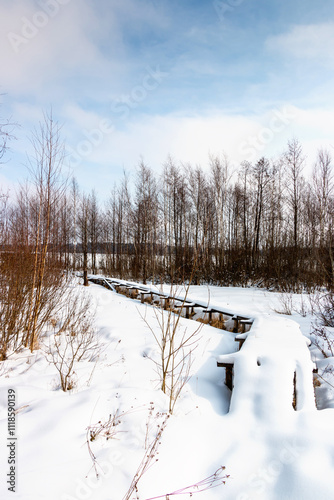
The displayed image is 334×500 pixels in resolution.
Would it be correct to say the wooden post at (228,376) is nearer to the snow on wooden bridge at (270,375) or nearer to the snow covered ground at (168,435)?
the snow on wooden bridge at (270,375)

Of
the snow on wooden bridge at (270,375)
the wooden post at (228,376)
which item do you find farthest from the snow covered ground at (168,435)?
the wooden post at (228,376)

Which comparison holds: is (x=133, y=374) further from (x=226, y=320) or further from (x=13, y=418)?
(x=226, y=320)

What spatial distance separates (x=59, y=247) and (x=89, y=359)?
241cm

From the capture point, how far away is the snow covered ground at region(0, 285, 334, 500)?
6.41 ft

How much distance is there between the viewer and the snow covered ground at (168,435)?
1.95 m

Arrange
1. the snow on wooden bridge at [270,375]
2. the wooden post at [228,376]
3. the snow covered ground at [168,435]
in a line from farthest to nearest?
the wooden post at [228,376] < the snow on wooden bridge at [270,375] < the snow covered ground at [168,435]

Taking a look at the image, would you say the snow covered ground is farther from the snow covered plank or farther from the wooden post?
the wooden post

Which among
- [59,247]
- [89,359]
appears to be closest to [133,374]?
[89,359]

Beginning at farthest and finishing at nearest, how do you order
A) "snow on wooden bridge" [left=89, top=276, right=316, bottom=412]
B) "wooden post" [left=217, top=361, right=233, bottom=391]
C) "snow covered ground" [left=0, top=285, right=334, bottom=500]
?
"wooden post" [left=217, top=361, right=233, bottom=391] < "snow on wooden bridge" [left=89, top=276, right=316, bottom=412] < "snow covered ground" [left=0, top=285, right=334, bottom=500]

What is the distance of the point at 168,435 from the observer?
8.34ft

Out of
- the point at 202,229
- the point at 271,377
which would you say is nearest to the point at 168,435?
the point at 271,377

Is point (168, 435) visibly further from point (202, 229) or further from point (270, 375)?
point (202, 229)

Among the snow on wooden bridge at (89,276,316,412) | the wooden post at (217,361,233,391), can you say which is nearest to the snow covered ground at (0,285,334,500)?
the snow on wooden bridge at (89,276,316,412)

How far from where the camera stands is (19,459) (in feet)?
6.50
